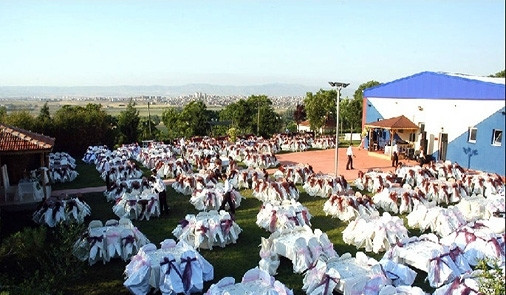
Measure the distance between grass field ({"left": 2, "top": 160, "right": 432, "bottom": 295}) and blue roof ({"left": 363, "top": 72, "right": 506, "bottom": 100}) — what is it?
11.1 meters

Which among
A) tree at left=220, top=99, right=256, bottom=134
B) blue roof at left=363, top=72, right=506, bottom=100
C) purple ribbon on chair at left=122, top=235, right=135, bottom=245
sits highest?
blue roof at left=363, top=72, right=506, bottom=100

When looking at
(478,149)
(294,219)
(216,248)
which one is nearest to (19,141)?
(216,248)

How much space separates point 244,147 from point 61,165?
1094 centimetres

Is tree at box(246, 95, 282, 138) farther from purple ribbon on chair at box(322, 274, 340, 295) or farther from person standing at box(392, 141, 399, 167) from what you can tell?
purple ribbon on chair at box(322, 274, 340, 295)

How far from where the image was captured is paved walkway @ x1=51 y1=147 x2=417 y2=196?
19.8m

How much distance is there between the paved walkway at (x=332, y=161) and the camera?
19.8 metres

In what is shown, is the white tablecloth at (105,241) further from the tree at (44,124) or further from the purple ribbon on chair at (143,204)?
the tree at (44,124)

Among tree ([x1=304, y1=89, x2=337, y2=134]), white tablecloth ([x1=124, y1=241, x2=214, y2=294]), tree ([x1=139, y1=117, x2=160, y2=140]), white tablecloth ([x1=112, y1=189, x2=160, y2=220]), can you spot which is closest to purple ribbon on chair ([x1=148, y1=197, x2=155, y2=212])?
white tablecloth ([x1=112, y1=189, x2=160, y2=220])

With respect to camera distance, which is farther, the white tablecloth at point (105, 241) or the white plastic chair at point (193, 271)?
the white tablecloth at point (105, 241)

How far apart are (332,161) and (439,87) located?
23.7ft

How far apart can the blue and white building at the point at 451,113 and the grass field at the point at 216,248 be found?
417 inches

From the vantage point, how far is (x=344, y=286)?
7426 millimetres

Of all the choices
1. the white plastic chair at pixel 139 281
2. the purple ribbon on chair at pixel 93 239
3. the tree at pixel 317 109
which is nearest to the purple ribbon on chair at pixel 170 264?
the white plastic chair at pixel 139 281

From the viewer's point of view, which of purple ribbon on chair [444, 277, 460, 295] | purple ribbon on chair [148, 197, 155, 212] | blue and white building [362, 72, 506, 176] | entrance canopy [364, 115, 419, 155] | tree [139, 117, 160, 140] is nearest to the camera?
purple ribbon on chair [444, 277, 460, 295]
